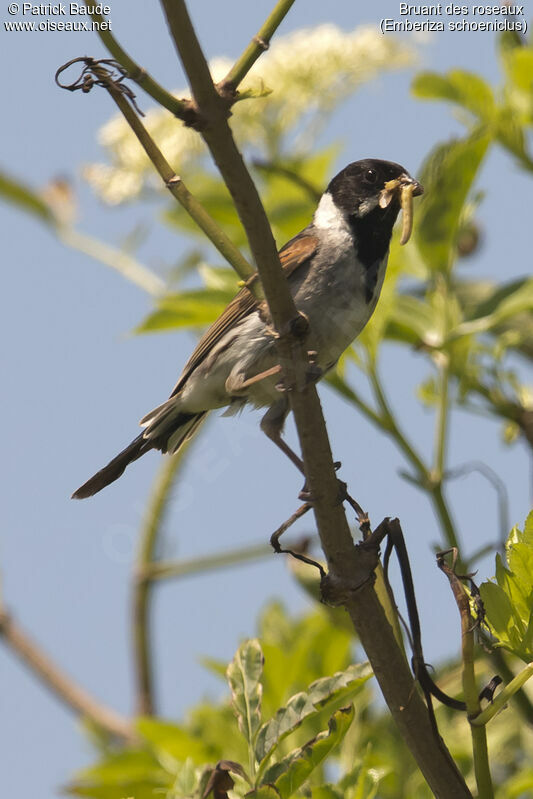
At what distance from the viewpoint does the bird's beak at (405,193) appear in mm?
2051

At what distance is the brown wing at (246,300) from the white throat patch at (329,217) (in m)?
0.08

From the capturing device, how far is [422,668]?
1544 millimetres

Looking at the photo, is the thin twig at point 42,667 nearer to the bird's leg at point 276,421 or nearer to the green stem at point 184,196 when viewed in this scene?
the bird's leg at point 276,421

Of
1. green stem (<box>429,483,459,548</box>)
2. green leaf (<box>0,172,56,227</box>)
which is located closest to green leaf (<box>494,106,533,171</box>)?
green stem (<box>429,483,459,548</box>)

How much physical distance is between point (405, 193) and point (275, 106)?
1.63 metres

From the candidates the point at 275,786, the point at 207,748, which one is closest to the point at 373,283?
the point at 207,748

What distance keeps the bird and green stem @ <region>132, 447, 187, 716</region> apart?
0.97ft

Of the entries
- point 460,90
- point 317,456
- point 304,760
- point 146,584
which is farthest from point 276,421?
point 304,760

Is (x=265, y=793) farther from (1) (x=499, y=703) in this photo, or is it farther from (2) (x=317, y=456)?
(2) (x=317, y=456)

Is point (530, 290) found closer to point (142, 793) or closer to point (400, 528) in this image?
point (400, 528)

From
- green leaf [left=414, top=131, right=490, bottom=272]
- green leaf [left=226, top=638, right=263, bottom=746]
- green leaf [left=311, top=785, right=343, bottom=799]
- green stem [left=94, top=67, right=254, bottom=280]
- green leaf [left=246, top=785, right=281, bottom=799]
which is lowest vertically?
green leaf [left=311, top=785, right=343, bottom=799]

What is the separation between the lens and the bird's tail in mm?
3102

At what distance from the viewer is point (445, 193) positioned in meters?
2.81

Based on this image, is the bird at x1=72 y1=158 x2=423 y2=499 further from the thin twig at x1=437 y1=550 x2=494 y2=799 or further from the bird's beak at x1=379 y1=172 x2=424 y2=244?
the thin twig at x1=437 y1=550 x2=494 y2=799
